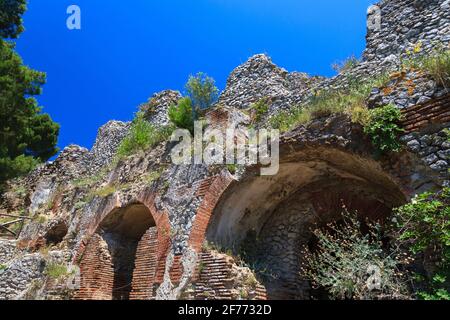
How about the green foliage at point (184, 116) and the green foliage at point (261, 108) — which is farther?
the green foliage at point (184, 116)

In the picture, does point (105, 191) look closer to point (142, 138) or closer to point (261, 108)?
point (142, 138)

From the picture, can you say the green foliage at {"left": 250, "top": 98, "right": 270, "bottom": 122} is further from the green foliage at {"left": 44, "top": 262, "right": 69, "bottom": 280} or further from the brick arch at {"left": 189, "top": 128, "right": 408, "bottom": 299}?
the green foliage at {"left": 44, "top": 262, "right": 69, "bottom": 280}

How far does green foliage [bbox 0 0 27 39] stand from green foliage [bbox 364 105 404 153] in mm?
10174

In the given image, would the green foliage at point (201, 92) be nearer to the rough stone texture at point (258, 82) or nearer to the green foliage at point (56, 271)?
the rough stone texture at point (258, 82)

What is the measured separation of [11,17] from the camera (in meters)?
11.7

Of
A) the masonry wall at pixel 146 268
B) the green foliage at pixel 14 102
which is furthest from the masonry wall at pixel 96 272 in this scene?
the green foliage at pixel 14 102

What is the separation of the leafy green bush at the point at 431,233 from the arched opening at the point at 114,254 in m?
5.34

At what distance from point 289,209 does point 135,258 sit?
3947mm

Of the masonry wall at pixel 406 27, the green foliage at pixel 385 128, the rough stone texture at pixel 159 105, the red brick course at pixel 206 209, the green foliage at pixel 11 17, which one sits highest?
the green foliage at pixel 11 17

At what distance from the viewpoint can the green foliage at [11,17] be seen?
11.7 m
